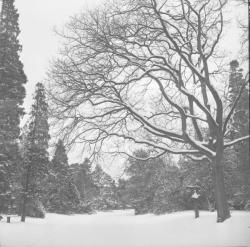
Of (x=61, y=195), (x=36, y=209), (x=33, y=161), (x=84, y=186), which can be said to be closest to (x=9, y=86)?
(x=33, y=161)

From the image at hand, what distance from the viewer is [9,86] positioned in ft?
49.6

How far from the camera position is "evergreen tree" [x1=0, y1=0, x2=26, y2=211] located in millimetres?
15305

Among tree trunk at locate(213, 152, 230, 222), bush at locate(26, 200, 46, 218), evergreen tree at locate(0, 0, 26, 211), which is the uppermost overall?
evergreen tree at locate(0, 0, 26, 211)

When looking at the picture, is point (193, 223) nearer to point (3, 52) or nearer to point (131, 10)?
point (131, 10)

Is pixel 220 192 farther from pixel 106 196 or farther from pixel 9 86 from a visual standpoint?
pixel 106 196

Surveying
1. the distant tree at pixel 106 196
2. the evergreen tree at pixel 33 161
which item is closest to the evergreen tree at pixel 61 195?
the evergreen tree at pixel 33 161

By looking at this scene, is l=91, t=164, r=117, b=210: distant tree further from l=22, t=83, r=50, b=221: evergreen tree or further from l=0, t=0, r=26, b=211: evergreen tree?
l=0, t=0, r=26, b=211: evergreen tree

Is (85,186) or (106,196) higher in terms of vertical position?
(85,186)

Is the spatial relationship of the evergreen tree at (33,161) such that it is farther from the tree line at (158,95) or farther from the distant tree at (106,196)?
the distant tree at (106,196)

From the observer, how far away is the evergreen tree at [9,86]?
1530cm

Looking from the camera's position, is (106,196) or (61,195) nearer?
(61,195)

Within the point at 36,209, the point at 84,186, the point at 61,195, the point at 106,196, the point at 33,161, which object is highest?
the point at 33,161

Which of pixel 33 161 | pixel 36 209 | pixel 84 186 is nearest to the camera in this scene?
pixel 33 161

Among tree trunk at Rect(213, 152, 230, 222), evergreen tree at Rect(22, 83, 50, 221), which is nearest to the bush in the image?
evergreen tree at Rect(22, 83, 50, 221)
